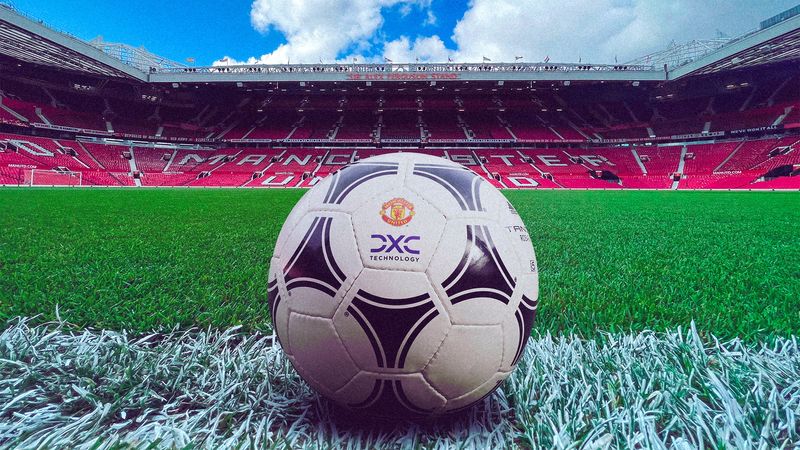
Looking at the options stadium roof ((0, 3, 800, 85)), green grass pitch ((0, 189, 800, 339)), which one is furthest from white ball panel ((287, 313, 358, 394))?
stadium roof ((0, 3, 800, 85))

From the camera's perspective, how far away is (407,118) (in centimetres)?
3566

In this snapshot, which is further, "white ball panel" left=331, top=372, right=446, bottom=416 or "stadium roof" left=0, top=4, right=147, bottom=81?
"stadium roof" left=0, top=4, right=147, bottom=81

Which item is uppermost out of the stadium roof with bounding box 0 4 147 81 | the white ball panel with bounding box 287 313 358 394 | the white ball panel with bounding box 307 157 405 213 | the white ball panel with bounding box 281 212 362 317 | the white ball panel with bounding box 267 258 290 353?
the stadium roof with bounding box 0 4 147 81

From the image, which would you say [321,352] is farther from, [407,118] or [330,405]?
[407,118]

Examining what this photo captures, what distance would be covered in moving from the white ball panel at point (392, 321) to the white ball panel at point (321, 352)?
32 mm

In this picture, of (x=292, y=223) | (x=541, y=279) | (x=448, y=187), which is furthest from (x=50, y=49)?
(x=448, y=187)

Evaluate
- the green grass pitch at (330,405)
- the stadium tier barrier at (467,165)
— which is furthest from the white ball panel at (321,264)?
the stadium tier barrier at (467,165)

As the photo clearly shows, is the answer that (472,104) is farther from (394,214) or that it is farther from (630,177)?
(394,214)

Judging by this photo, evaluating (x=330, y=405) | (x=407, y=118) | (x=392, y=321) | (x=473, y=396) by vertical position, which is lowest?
(x=330, y=405)

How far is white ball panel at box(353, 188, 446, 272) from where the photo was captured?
1051 millimetres

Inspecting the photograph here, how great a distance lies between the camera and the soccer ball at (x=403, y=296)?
1.05 metres

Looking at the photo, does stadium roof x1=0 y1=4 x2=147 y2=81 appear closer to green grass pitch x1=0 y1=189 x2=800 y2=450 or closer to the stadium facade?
the stadium facade

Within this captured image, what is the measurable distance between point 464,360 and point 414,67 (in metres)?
27.8

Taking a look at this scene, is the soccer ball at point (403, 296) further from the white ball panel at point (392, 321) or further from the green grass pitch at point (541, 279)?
the green grass pitch at point (541, 279)
